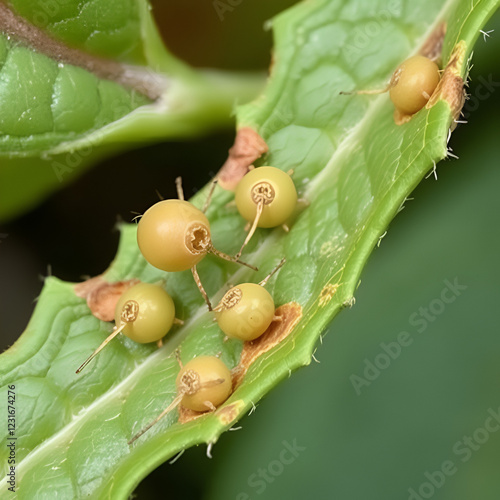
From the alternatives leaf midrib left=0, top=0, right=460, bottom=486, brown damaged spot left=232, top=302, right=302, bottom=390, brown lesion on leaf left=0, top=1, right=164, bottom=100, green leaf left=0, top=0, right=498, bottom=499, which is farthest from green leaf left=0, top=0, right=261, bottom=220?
brown damaged spot left=232, top=302, right=302, bottom=390

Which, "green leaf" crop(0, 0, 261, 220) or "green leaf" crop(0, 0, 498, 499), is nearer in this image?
"green leaf" crop(0, 0, 498, 499)

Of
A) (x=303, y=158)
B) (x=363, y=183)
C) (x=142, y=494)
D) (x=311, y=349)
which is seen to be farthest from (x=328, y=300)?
(x=142, y=494)

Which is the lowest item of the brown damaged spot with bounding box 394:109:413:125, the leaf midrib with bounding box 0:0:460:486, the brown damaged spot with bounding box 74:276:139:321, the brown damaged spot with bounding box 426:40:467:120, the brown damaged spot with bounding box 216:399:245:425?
the brown damaged spot with bounding box 216:399:245:425

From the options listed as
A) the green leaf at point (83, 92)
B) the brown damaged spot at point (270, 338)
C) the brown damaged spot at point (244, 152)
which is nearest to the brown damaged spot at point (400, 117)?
the brown damaged spot at point (244, 152)

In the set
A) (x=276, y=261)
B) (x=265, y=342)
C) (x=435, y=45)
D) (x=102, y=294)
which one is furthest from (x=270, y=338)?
(x=435, y=45)

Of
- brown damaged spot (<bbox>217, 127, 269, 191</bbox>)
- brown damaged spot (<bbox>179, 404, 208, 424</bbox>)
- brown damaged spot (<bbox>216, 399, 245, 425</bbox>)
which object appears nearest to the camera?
brown damaged spot (<bbox>216, 399, 245, 425</bbox>)

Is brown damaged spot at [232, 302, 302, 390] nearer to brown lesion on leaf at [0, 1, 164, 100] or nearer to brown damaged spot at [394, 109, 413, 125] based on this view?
brown damaged spot at [394, 109, 413, 125]

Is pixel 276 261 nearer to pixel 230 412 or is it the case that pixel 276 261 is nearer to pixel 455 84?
pixel 230 412
